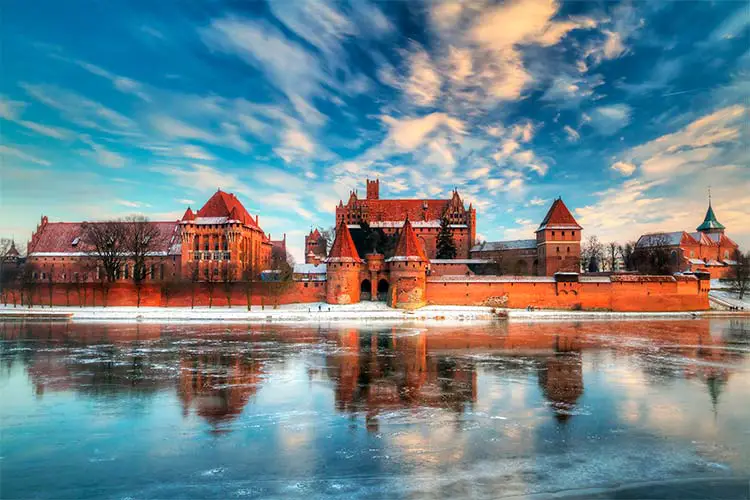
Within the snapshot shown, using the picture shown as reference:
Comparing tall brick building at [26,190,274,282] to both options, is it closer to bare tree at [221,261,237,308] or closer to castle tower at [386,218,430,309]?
bare tree at [221,261,237,308]

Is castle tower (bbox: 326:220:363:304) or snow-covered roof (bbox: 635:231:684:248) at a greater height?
snow-covered roof (bbox: 635:231:684:248)

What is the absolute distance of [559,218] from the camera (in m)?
44.7

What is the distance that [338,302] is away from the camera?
36000 mm

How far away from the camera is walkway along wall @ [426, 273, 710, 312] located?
36312mm

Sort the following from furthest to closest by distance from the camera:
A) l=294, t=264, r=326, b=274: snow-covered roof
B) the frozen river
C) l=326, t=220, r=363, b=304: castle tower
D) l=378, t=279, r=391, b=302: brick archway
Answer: l=294, t=264, r=326, b=274: snow-covered roof
l=378, t=279, r=391, b=302: brick archway
l=326, t=220, r=363, b=304: castle tower
the frozen river

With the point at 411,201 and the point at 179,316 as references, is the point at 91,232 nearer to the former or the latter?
the point at 179,316

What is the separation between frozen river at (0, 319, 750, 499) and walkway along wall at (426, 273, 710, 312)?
58.3 ft

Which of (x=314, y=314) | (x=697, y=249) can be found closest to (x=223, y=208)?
(x=314, y=314)

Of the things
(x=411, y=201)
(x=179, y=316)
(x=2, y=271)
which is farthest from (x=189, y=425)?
(x=411, y=201)

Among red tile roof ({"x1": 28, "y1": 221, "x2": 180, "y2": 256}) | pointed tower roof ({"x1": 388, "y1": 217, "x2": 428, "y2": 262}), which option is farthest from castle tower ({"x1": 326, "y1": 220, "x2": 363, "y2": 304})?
red tile roof ({"x1": 28, "y1": 221, "x2": 180, "y2": 256})

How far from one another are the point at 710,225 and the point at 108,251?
67.6 meters

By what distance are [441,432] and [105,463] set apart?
528 centimetres

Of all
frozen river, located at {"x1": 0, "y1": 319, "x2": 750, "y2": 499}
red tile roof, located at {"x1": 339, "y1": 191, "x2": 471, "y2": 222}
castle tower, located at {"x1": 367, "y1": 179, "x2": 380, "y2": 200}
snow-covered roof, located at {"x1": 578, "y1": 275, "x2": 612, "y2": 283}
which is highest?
castle tower, located at {"x1": 367, "y1": 179, "x2": 380, "y2": 200}

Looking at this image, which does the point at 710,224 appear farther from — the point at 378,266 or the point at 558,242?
the point at 378,266
